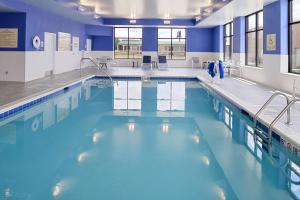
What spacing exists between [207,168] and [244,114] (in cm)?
284

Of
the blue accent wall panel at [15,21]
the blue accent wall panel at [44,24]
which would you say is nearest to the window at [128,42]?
the blue accent wall panel at [44,24]

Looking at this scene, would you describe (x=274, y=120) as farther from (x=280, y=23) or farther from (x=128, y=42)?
(x=128, y=42)

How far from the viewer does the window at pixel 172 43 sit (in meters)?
19.3

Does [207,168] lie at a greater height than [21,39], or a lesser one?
lesser

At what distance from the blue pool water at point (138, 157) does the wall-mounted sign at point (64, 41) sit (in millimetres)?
6315

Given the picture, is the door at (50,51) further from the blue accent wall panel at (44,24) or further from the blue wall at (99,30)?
the blue wall at (99,30)

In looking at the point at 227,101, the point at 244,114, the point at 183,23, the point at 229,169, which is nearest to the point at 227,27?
the point at 183,23

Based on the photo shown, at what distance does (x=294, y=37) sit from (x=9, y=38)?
7.76m

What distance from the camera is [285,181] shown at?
3057mm

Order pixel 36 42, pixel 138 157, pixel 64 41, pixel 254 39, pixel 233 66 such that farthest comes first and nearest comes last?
pixel 64 41 → pixel 233 66 → pixel 254 39 → pixel 36 42 → pixel 138 157

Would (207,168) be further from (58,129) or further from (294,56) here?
(294,56)

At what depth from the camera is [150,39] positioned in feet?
62.5

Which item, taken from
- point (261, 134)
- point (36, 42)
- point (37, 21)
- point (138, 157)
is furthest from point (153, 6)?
point (138, 157)

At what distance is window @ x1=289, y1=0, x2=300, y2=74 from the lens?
26.0 feet
